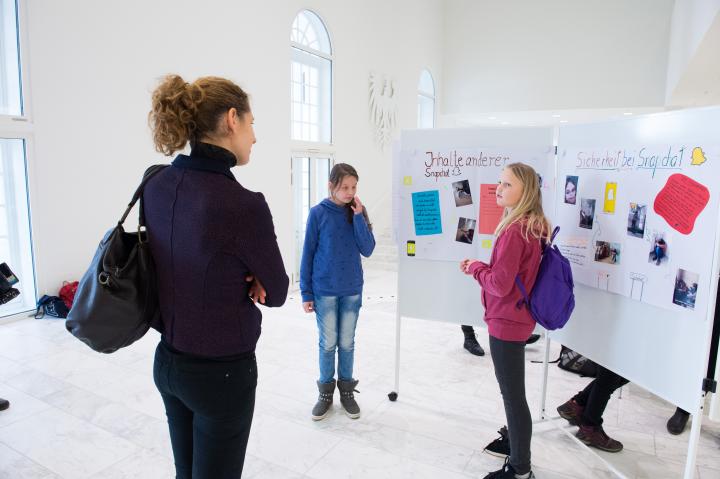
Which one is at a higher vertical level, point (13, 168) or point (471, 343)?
point (13, 168)

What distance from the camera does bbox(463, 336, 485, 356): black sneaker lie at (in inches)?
161

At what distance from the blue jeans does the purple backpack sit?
1.06m

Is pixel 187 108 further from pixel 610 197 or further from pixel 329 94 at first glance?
pixel 329 94

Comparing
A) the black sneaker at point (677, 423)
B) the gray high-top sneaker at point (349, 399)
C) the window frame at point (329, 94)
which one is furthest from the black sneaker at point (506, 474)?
the window frame at point (329, 94)

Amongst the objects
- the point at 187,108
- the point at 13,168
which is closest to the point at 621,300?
the point at 187,108

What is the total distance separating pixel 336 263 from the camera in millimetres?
2826

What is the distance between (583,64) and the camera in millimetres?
11305

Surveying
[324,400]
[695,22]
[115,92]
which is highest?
[695,22]

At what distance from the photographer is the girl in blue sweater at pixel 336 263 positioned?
9.28 ft

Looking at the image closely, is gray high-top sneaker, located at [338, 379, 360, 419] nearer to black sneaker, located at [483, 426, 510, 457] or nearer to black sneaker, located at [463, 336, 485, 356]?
black sneaker, located at [483, 426, 510, 457]

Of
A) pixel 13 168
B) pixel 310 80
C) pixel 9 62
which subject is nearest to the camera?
pixel 9 62

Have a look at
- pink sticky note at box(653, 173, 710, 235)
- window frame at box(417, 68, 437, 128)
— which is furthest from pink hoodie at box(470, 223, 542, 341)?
window frame at box(417, 68, 437, 128)

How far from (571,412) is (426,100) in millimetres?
10697

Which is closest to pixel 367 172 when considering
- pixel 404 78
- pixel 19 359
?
pixel 404 78
